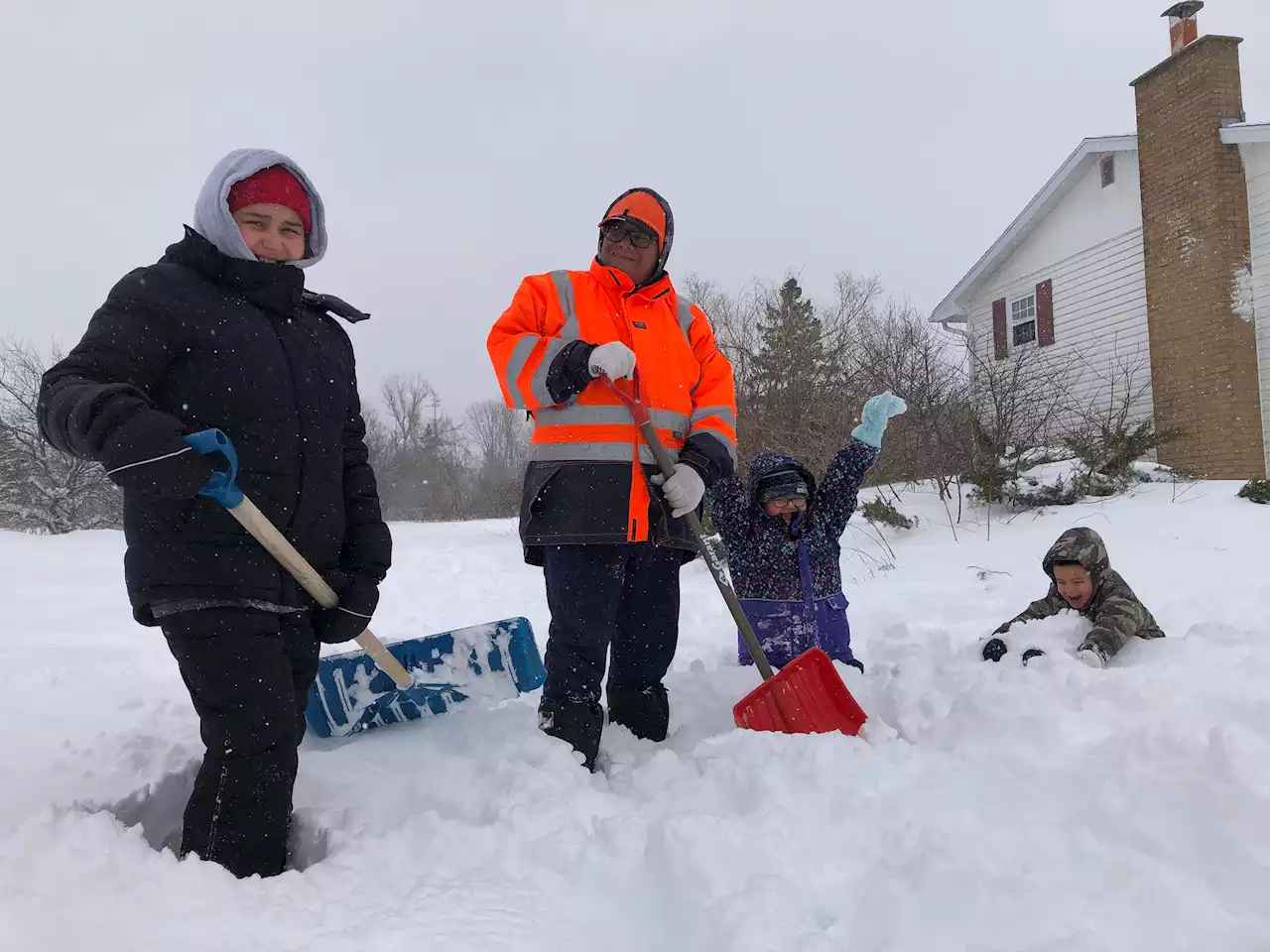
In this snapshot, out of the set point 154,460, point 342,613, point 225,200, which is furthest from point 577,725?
point 225,200

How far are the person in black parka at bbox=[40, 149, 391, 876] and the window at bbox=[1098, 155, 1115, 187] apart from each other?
13894mm

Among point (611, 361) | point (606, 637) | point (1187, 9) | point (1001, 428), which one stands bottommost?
point (606, 637)

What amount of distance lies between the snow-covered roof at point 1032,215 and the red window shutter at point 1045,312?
3.36 feet

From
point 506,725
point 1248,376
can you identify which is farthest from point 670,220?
point 1248,376

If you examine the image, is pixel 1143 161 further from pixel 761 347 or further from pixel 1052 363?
pixel 761 347

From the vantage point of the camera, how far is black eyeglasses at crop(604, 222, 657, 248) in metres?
2.68

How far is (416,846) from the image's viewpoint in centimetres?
185

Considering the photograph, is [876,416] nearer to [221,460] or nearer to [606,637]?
[606,637]

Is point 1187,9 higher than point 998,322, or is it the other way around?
point 1187,9

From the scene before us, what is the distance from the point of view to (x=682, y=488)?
2557 millimetres

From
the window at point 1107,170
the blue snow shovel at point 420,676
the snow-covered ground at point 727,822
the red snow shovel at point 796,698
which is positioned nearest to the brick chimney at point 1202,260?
the window at point 1107,170

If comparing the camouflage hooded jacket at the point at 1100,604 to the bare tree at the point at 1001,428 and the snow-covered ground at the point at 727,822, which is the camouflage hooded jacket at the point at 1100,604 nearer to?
the snow-covered ground at the point at 727,822

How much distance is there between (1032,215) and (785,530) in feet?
41.1

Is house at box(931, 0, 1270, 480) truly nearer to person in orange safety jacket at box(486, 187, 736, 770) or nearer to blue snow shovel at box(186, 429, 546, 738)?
person in orange safety jacket at box(486, 187, 736, 770)
